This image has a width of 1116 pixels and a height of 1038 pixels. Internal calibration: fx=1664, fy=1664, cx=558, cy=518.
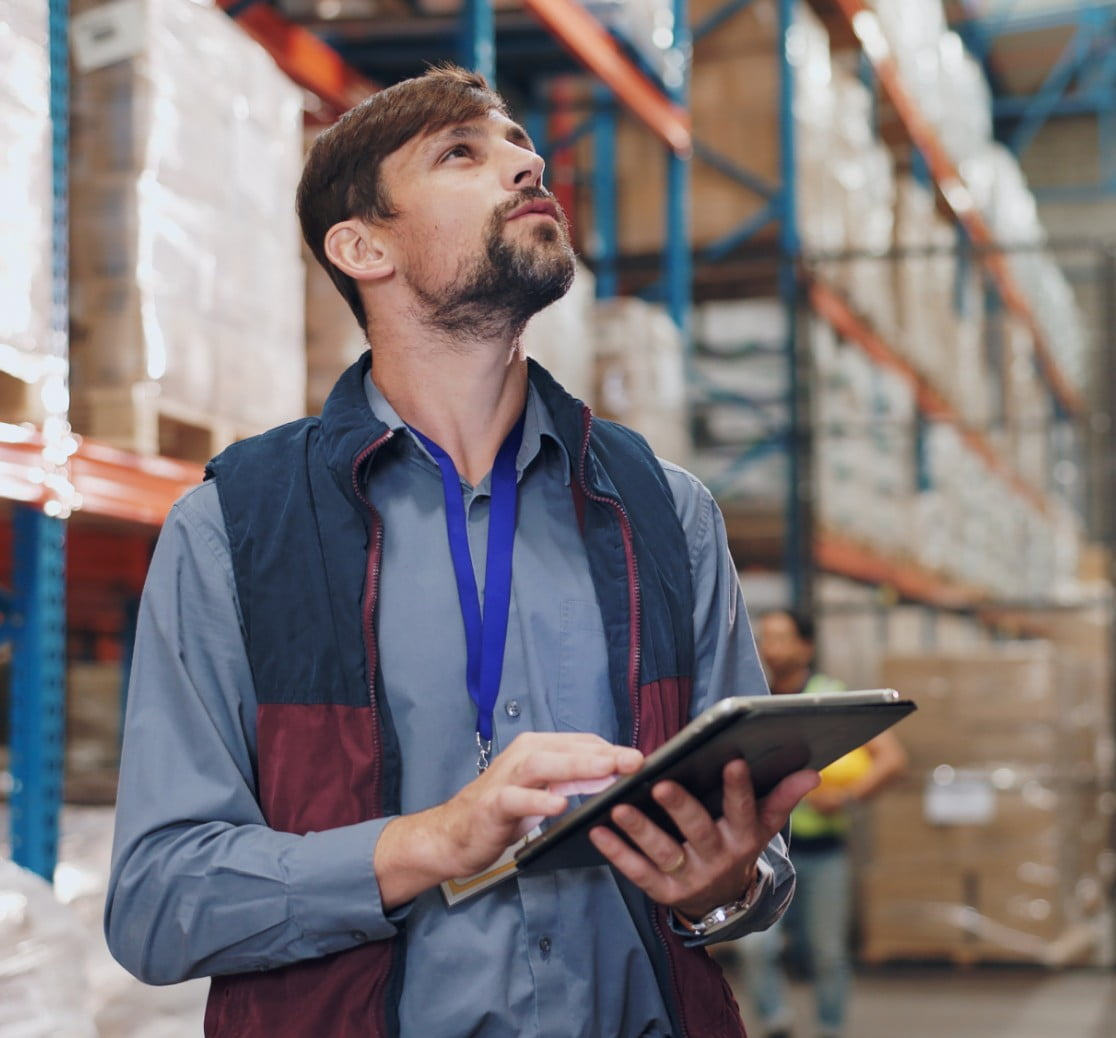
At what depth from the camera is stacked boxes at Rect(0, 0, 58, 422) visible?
3070 mm

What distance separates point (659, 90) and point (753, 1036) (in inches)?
173

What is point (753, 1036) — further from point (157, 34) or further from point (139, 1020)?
point (157, 34)

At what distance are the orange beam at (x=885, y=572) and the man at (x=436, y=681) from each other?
690 cm

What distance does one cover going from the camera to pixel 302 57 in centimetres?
557

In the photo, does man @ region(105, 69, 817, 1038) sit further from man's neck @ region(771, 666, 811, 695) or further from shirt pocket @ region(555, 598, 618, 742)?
man's neck @ region(771, 666, 811, 695)

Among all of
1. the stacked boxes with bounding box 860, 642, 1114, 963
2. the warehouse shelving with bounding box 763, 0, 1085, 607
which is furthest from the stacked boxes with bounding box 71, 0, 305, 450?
the stacked boxes with bounding box 860, 642, 1114, 963

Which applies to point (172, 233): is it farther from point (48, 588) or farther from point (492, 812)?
point (492, 812)

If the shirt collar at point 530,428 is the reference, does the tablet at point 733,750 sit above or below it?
below

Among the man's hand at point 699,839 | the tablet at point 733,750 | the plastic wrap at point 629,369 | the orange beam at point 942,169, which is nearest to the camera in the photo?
the tablet at point 733,750

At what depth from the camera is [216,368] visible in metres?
3.91

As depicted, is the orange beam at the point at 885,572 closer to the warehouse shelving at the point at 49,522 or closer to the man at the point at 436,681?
the warehouse shelving at the point at 49,522

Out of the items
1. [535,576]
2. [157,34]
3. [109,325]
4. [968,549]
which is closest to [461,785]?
[535,576]

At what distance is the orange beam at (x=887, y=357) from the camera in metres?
9.11

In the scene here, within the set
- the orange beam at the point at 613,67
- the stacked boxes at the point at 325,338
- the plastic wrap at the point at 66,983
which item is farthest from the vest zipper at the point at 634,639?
the orange beam at the point at 613,67
